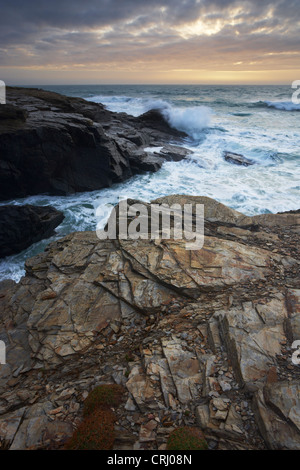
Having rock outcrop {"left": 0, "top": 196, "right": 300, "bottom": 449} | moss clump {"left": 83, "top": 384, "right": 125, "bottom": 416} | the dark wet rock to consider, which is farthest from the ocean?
moss clump {"left": 83, "top": 384, "right": 125, "bottom": 416}

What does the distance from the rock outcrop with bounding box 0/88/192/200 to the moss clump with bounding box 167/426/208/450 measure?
16.8m

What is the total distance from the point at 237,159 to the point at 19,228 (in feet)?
63.6

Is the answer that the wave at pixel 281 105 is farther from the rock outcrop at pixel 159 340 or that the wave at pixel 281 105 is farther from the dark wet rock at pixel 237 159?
the rock outcrop at pixel 159 340

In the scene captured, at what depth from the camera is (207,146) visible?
94.2 feet

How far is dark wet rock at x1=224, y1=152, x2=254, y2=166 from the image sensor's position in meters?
23.1

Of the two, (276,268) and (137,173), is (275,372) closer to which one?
(276,268)

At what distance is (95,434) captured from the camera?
3.97 metres

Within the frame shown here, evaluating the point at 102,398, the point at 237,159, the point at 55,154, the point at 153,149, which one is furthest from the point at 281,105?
the point at 102,398

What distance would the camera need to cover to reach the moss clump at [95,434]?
12.6 feet

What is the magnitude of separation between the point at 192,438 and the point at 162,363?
4.48ft

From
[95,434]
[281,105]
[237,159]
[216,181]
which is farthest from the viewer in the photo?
[281,105]

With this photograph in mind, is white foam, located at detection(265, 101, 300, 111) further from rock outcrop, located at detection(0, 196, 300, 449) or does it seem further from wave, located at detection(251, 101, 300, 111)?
rock outcrop, located at detection(0, 196, 300, 449)

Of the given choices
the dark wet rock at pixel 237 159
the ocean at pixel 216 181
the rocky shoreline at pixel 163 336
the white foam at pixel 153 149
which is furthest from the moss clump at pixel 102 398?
the white foam at pixel 153 149

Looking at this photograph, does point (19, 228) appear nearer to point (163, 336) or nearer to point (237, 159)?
point (163, 336)
